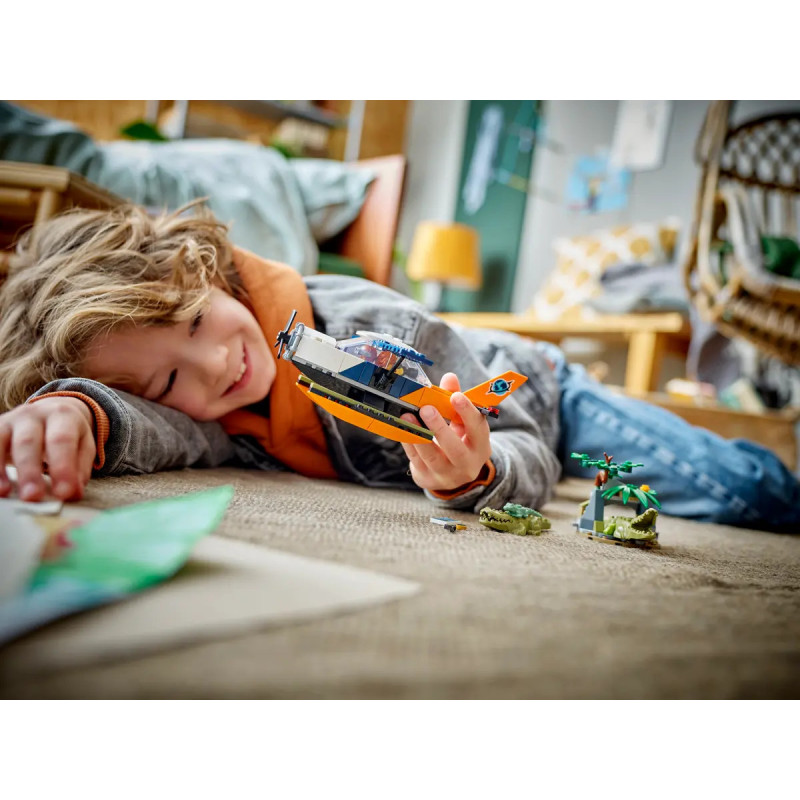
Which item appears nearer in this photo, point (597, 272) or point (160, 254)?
point (160, 254)

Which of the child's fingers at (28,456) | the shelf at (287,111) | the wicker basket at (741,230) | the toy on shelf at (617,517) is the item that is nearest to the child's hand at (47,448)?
the child's fingers at (28,456)

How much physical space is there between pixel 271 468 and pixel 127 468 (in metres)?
0.29

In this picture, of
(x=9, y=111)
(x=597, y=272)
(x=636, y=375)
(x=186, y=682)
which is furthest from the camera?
(x=597, y=272)

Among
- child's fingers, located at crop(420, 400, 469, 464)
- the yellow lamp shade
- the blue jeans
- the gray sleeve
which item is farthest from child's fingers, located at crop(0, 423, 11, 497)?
the yellow lamp shade

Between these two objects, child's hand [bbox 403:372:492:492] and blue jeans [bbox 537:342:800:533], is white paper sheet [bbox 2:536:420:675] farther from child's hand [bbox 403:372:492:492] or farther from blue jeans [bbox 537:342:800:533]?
blue jeans [bbox 537:342:800:533]

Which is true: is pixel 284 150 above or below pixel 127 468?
above

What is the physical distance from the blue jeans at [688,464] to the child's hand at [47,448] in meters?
0.64

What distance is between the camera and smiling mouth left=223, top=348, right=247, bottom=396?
763 mm

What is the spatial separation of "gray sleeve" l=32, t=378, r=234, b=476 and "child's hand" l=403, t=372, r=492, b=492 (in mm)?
261

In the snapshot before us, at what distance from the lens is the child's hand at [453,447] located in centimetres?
56

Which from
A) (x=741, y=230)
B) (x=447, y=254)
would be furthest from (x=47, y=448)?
A: (x=447, y=254)

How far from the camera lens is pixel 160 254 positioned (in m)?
0.77
